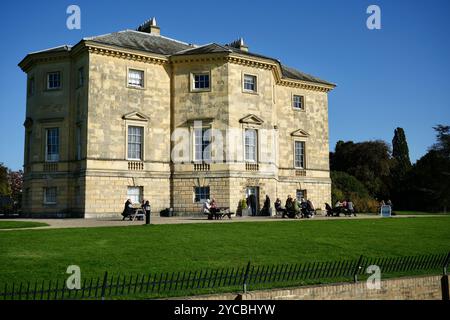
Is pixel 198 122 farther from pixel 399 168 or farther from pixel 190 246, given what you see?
pixel 399 168

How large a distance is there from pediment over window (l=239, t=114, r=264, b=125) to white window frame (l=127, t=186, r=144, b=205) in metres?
8.81

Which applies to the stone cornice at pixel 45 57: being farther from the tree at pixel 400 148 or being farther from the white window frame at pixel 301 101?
the tree at pixel 400 148

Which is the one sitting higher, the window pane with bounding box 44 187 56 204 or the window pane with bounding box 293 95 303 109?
the window pane with bounding box 293 95 303 109

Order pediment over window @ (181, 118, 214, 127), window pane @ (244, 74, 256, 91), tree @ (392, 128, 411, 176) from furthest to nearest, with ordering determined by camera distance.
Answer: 1. tree @ (392, 128, 411, 176)
2. window pane @ (244, 74, 256, 91)
3. pediment over window @ (181, 118, 214, 127)

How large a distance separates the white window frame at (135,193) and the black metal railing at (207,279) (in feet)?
71.7

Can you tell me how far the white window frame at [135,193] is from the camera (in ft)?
115

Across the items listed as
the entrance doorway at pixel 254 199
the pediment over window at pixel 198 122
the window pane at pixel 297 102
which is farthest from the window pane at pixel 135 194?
the window pane at pixel 297 102

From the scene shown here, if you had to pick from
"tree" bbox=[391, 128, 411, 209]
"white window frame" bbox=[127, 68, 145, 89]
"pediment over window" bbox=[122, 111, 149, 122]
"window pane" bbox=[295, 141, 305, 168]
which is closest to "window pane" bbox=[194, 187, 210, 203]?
"pediment over window" bbox=[122, 111, 149, 122]

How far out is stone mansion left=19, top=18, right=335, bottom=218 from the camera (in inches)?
1350

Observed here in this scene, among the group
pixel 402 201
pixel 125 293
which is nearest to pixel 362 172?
pixel 402 201

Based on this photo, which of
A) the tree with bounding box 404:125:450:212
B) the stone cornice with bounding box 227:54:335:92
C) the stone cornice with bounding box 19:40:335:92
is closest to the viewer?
the stone cornice with bounding box 19:40:335:92

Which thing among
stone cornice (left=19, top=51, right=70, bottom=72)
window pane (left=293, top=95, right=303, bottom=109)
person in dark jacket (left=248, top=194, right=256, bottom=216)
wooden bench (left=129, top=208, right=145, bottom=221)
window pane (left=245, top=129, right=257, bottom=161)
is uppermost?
stone cornice (left=19, top=51, right=70, bottom=72)

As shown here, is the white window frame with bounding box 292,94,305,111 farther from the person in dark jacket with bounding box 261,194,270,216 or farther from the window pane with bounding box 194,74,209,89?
the person in dark jacket with bounding box 261,194,270,216

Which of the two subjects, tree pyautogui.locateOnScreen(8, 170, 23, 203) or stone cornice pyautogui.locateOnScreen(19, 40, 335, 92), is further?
tree pyautogui.locateOnScreen(8, 170, 23, 203)
